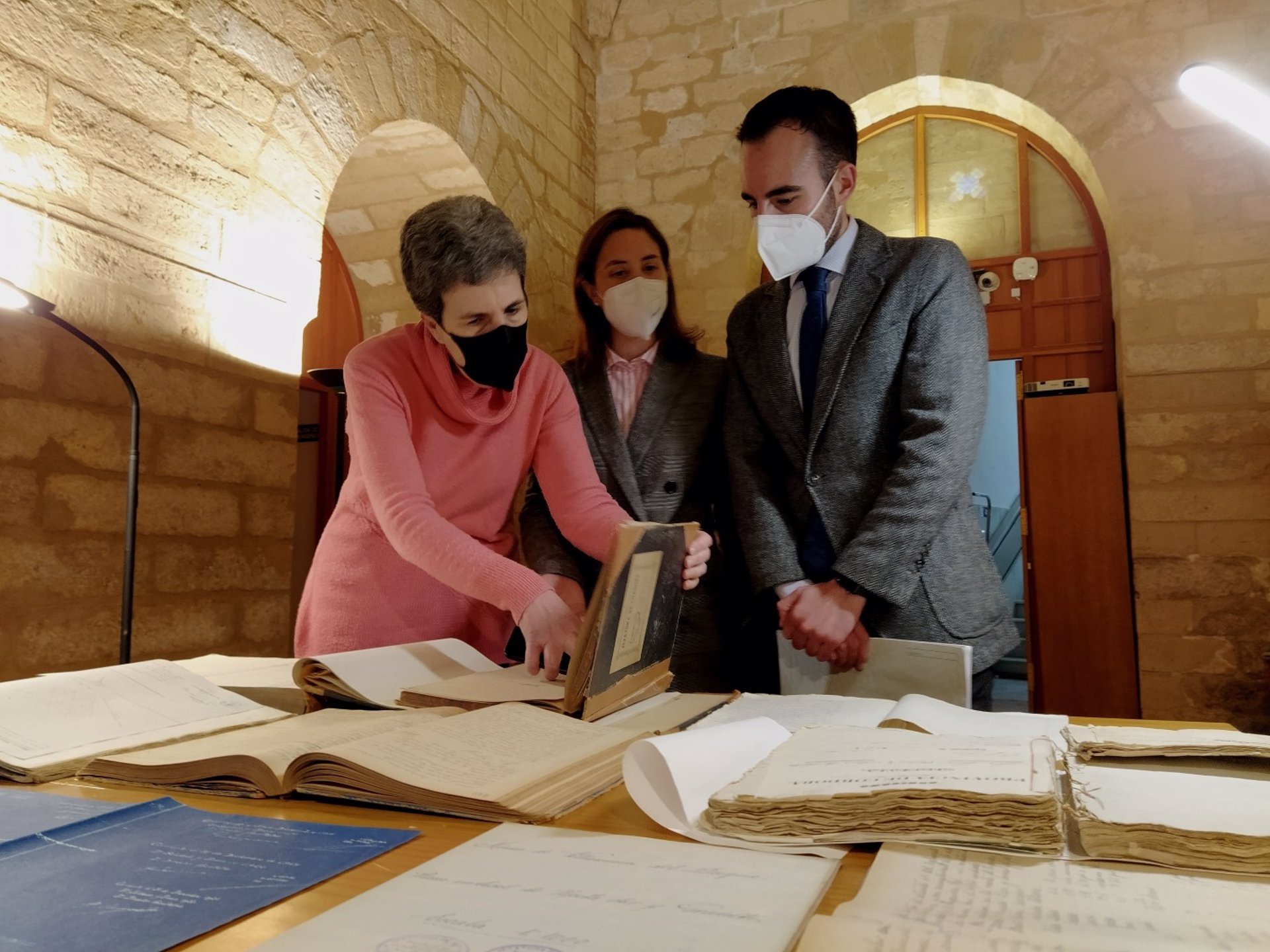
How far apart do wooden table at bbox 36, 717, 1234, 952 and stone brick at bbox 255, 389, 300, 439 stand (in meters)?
2.05

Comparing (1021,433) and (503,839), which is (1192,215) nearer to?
(1021,433)

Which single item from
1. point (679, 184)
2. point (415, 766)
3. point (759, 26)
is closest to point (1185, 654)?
point (679, 184)

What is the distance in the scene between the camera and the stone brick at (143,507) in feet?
7.20

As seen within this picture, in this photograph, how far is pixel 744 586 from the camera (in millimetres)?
2072

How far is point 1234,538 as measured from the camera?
13.5 ft

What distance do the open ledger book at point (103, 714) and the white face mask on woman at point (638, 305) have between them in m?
1.25

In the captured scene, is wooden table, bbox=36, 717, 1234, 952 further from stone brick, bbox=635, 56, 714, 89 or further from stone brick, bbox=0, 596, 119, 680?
stone brick, bbox=635, 56, 714, 89

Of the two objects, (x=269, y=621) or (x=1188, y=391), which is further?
(x=1188, y=391)

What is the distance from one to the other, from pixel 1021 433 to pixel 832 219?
10.9 ft

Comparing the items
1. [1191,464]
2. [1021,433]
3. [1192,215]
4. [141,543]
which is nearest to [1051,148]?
[1192,215]

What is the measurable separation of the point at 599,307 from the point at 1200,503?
3.33 metres

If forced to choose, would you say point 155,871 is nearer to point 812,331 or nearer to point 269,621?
point 812,331

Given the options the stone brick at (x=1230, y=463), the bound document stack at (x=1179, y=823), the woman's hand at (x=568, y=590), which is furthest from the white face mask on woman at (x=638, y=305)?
the stone brick at (x=1230, y=463)

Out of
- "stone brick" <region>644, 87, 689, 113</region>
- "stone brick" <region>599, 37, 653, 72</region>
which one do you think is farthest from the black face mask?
"stone brick" <region>599, 37, 653, 72</region>
